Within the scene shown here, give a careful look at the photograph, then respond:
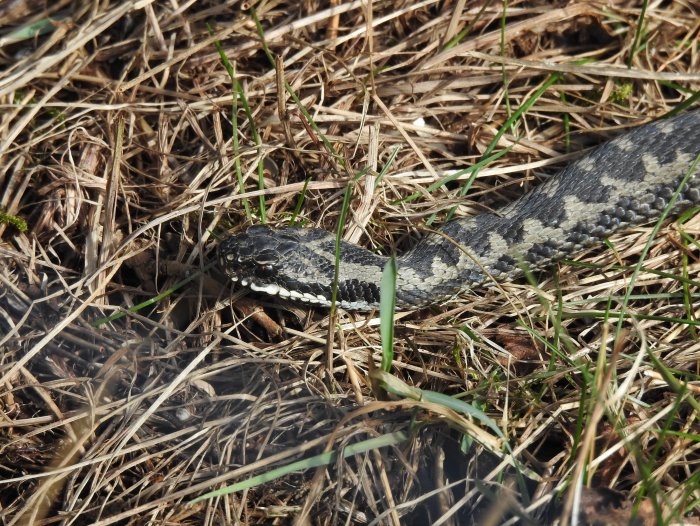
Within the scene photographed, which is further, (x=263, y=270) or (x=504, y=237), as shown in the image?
(x=504, y=237)

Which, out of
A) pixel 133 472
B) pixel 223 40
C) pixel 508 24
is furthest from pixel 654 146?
pixel 133 472

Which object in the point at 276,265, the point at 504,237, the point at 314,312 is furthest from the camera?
the point at 504,237

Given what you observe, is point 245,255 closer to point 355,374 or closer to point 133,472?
point 355,374

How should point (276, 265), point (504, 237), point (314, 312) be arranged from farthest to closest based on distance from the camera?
point (504, 237)
point (314, 312)
point (276, 265)

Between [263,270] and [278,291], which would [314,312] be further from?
[263,270]

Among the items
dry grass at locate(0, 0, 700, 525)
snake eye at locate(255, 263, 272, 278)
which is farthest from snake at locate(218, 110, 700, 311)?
dry grass at locate(0, 0, 700, 525)

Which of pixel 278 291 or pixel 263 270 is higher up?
pixel 263 270

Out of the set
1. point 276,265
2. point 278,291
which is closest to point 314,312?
point 278,291
